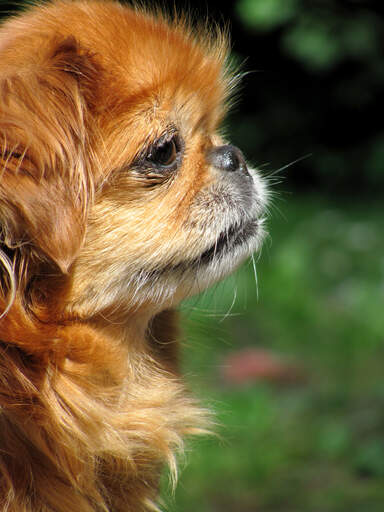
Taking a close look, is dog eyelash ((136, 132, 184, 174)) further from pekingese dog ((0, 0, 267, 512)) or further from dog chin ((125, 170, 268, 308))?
dog chin ((125, 170, 268, 308))

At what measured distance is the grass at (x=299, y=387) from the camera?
3.34 meters

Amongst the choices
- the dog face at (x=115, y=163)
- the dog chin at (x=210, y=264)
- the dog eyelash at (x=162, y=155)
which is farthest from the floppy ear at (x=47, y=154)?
the dog chin at (x=210, y=264)

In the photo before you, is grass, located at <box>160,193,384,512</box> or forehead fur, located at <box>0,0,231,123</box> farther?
grass, located at <box>160,193,384,512</box>

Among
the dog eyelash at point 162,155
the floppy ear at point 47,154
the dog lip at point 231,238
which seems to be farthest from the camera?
the dog lip at point 231,238

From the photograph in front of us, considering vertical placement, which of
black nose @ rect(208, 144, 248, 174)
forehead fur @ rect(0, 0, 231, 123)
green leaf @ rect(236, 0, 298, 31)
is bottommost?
green leaf @ rect(236, 0, 298, 31)

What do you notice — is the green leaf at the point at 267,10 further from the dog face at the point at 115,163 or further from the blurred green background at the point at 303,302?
the dog face at the point at 115,163

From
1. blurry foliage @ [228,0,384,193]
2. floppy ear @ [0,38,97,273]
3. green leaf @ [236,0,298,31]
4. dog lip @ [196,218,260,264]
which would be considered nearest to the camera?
floppy ear @ [0,38,97,273]

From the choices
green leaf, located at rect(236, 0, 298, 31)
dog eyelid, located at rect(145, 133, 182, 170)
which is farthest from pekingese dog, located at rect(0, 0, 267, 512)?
green leaf, located at rect(236, 0, 298, 31)

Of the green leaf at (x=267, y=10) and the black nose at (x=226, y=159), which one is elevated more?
the black nose at (x=226, y=159)

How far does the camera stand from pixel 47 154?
194 centimetres

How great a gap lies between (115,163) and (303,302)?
3282 millimetres

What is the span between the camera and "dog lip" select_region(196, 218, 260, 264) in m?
2.27

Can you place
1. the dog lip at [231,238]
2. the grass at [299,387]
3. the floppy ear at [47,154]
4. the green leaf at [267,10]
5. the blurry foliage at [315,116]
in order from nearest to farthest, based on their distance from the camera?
the floppy ear at [47,154]
the dog lip at [231,238]
the grass at [299,387]
the green leaf at [267,10]
the blurry foliage at [315,116]

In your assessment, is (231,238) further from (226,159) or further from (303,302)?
(303,302)
